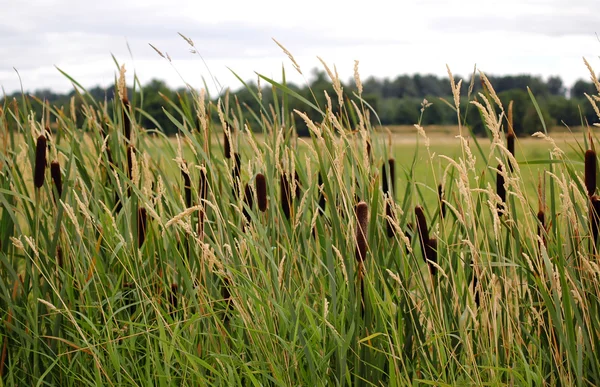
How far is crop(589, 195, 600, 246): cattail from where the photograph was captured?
5.94ft

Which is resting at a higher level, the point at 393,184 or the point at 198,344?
the point at 393,184

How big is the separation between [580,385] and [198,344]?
1.11 m

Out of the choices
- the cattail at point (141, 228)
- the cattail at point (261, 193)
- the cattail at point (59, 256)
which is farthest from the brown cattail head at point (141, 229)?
the cattail at point (261, 193)

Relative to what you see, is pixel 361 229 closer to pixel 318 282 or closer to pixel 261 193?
pixel 261 193

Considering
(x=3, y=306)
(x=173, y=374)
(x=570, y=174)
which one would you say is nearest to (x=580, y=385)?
(x=570, y=174)

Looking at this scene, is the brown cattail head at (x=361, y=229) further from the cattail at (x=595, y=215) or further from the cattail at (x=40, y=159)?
the cattail at (x=40, y=159)

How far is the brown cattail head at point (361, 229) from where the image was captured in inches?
58.9

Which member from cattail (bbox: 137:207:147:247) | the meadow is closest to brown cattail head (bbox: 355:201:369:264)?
the meadow

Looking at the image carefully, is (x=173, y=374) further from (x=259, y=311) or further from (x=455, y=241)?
(x=455, y=241)

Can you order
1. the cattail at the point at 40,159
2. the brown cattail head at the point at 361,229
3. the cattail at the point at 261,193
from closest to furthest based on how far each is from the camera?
1. the brown cattail head at the point at 361,229
2. the cattail at the point at 261,193
3. the cattail at the point at 40,159

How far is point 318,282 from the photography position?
2094mm

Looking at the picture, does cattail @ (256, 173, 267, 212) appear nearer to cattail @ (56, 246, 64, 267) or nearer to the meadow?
the meadow

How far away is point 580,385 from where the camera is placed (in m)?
1.63

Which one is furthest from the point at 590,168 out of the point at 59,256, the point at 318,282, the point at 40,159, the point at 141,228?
the point at 59,256
